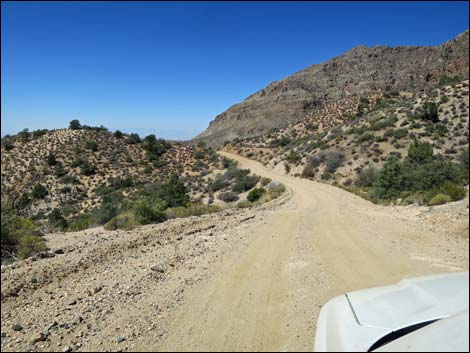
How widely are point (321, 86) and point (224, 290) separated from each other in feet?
291

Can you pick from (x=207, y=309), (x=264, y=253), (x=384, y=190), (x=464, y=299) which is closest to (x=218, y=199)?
(x=384, y=190)

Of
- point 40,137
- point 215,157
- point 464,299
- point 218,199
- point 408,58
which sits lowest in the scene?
point 218,199

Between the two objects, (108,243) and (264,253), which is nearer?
(264,253)

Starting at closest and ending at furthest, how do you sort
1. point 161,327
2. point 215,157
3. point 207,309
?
point 161,327, point 207,309, point 215,157

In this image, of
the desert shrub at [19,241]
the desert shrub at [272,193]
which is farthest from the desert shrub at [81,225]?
the desert shrub at [272,193]

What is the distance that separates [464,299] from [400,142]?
25632 millimetres

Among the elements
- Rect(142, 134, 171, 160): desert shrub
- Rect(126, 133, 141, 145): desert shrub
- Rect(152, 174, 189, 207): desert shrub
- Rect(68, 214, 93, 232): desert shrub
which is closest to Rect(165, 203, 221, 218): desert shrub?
Rect(152, 174, 189, 207): desert shrub

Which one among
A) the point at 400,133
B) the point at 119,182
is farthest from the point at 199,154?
the point at 400,133

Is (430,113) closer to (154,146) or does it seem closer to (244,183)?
(244,183)

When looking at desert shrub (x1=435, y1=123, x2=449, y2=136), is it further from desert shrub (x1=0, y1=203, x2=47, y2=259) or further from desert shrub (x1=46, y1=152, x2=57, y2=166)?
desert shrub (x1=0, y1=203, x2=47, y2=259)

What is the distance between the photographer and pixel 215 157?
9414 millimetres

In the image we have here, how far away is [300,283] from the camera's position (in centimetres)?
A: 333

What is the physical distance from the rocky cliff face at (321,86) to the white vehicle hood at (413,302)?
2029 inches

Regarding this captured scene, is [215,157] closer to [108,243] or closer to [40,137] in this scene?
[108,243]
